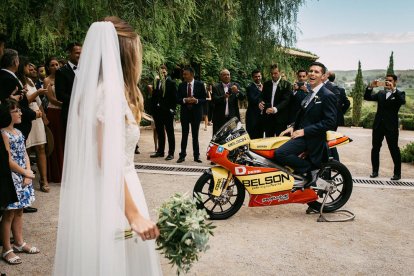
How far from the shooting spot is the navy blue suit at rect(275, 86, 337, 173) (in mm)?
5184

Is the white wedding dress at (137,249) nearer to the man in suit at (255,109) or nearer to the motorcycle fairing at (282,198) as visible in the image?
the motorcycle fairing at (282,198)

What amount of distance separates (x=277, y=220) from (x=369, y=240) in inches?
44.9

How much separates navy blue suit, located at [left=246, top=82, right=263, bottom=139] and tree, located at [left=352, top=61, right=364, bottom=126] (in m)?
17.6

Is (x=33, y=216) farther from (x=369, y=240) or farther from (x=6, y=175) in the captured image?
(x=369, y=240)

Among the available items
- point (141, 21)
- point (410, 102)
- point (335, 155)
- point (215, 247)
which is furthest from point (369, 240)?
point (410, 102)

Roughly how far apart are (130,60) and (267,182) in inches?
131

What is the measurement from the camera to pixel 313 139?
5266 millimetres

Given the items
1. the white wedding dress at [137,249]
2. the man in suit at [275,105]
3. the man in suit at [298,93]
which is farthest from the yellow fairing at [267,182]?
the man in suit at [298,93]

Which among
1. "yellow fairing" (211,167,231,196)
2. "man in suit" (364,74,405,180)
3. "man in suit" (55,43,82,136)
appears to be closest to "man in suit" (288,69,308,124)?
"man in suit" (364,74,405,180)

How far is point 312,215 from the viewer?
222 inches

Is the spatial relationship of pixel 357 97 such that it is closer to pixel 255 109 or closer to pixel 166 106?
pixel 255 109

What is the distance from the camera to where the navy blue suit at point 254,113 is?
8.83 m

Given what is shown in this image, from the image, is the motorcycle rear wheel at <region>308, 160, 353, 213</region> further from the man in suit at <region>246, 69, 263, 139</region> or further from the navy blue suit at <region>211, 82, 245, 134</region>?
the navy blue suit at <region>211, 82, 245, 134</region>

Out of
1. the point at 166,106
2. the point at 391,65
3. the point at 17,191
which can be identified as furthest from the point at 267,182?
the point at 391,65
